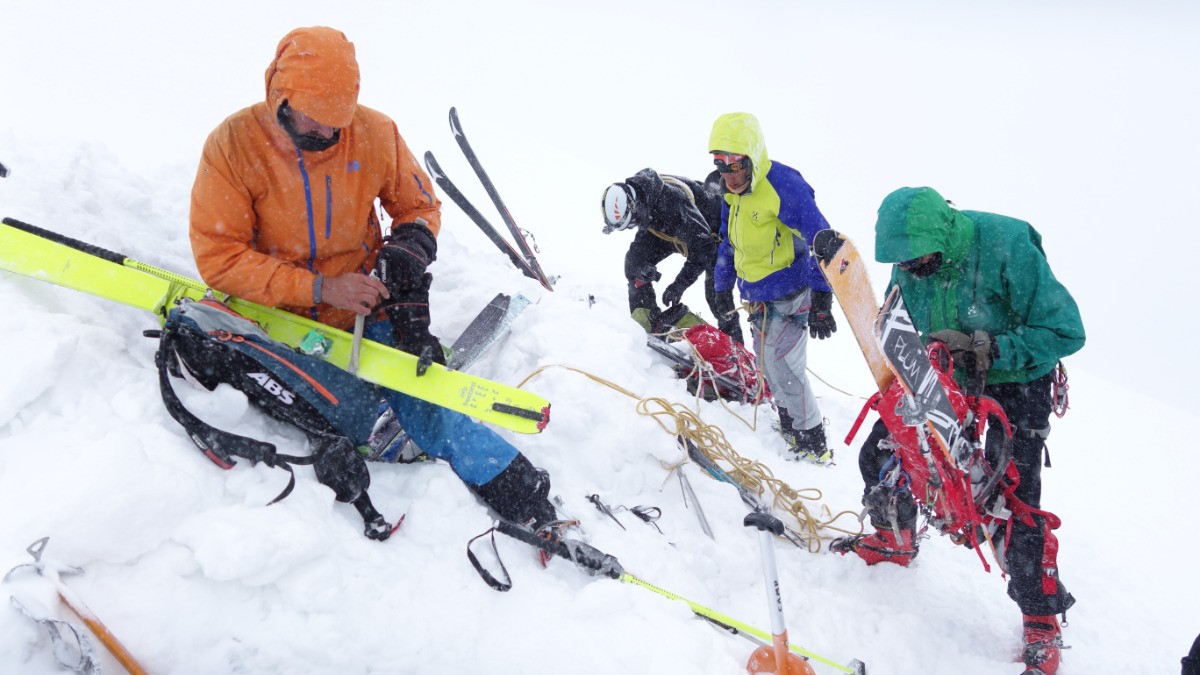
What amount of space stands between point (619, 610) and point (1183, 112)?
36.7m

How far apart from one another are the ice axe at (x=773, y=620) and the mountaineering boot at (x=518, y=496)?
0.81 metres

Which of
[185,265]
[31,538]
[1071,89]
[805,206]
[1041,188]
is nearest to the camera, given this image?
[31,538]

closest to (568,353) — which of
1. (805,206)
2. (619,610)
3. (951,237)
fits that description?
(805,206)

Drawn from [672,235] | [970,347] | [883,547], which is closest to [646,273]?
[672,235]

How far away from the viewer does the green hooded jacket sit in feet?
7.72

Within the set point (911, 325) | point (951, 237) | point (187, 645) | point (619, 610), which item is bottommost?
point (187, 645)

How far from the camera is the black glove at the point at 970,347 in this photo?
2.40m

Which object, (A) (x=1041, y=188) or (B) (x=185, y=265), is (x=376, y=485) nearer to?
(B) (x=185, y=265)

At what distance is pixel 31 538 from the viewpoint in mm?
1589

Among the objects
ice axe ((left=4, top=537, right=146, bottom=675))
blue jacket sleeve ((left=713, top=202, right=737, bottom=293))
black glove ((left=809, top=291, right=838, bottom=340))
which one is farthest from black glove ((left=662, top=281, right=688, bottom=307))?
ice axe ((left=4, top=537, right=146, bottom=675))

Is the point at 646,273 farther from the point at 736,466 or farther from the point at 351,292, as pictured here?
the point at 351,292

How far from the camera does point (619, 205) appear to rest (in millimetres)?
4562

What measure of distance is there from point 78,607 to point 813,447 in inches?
A: 142

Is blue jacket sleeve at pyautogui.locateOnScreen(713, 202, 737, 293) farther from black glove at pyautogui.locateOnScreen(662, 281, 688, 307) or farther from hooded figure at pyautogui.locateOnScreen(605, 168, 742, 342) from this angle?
black glove at pyautogui.locateOnScreen(662, 281, 688, 307)
